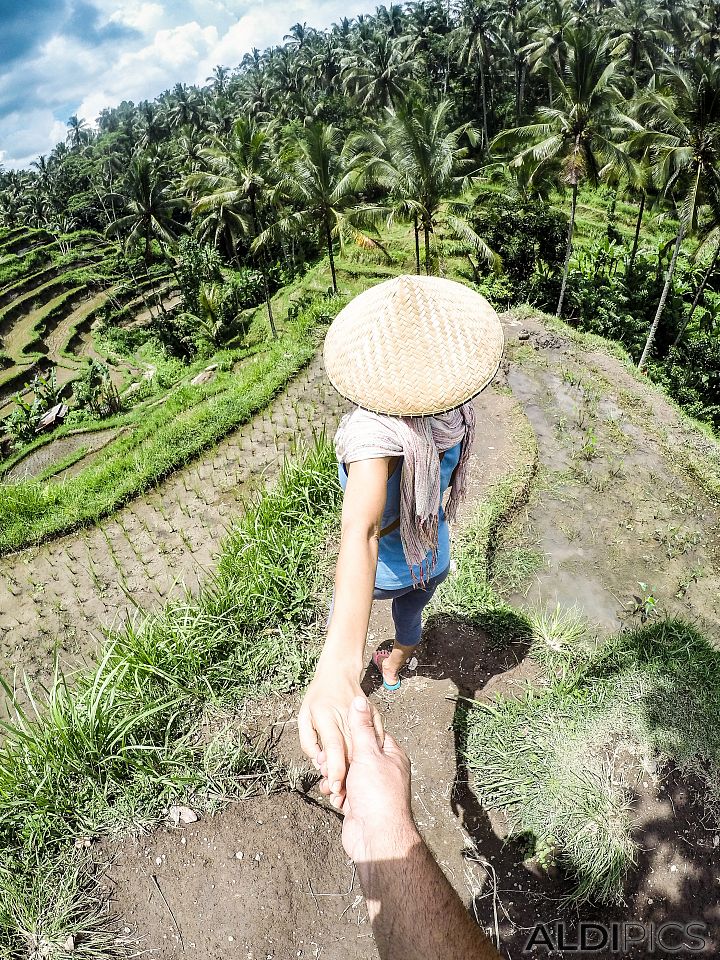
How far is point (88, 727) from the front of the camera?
102 inches

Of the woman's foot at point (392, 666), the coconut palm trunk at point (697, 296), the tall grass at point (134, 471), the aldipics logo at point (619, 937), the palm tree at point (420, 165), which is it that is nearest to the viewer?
the aldipics logo at point (619, 937)

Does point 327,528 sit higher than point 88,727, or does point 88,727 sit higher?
point 88,727

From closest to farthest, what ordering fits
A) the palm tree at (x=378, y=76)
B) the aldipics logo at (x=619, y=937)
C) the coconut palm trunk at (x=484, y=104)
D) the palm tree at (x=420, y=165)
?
the aldipics logo at (x=619, y=937)
the palm tree at (x=420, y=165)
the palm tree at (x=378, y=76)
the coconut palm trunk at (x=484, y=104)

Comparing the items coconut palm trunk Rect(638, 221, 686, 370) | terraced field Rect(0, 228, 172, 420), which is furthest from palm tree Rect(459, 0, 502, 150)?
coconut palm trunk Rect(638, 221, 686, 370)

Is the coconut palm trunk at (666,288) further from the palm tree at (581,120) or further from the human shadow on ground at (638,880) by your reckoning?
the human shadow on ground at (638,880)

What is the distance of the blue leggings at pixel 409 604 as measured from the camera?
90.1 inches

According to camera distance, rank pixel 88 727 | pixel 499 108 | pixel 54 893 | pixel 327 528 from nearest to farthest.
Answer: pixel 54 893, pixel 88 727, pixel 327 528, pixel 499 108

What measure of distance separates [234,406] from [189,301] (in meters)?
21.2

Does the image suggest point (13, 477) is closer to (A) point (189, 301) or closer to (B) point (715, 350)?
(A) point (189, 301)

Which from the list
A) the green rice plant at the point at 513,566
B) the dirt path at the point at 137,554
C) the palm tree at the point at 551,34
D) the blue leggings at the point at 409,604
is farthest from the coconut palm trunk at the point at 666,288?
the palm tree at the point at 551,34

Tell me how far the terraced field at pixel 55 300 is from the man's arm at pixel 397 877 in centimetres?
2400

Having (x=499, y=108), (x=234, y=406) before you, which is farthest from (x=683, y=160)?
(x=499, y=108)

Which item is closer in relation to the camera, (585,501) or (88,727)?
(88,727)

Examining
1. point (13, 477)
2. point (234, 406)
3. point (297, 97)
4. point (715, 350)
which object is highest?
point (297, 97)
